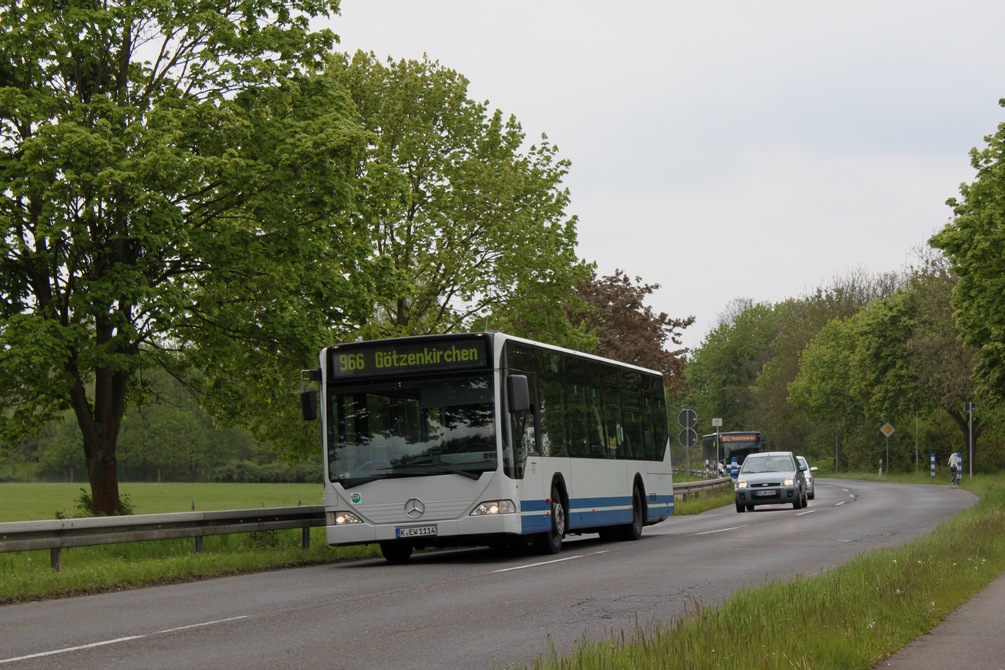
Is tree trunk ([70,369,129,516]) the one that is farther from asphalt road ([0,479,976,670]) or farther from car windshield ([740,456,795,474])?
car windshield ([740,456,795,474])

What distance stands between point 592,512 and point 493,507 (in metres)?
3.98

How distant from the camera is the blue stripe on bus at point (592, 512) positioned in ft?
61.4

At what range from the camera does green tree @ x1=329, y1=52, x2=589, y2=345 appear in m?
36.9

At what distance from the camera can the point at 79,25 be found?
24125 millimetres

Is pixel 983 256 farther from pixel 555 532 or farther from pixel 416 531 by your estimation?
pixel 416 531

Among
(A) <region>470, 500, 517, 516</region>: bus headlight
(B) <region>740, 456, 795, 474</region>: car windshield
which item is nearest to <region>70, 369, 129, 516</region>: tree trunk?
(A) <region>470, 500, 517, 516</region>: bus headlight

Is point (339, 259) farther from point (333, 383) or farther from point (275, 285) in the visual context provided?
point (333, 383)

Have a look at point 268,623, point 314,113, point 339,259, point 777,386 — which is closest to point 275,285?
point 339,259

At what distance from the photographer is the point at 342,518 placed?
60.3ft

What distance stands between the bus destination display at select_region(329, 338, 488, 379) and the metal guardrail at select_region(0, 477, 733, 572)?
117 inches

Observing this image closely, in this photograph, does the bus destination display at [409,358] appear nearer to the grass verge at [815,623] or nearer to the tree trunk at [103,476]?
the grass verge at [815,623]

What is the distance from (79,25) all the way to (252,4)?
381 cm

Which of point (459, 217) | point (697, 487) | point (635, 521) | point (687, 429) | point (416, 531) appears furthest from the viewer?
point (697, 487)

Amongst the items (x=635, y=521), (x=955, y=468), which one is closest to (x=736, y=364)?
(x=955, y=468)
